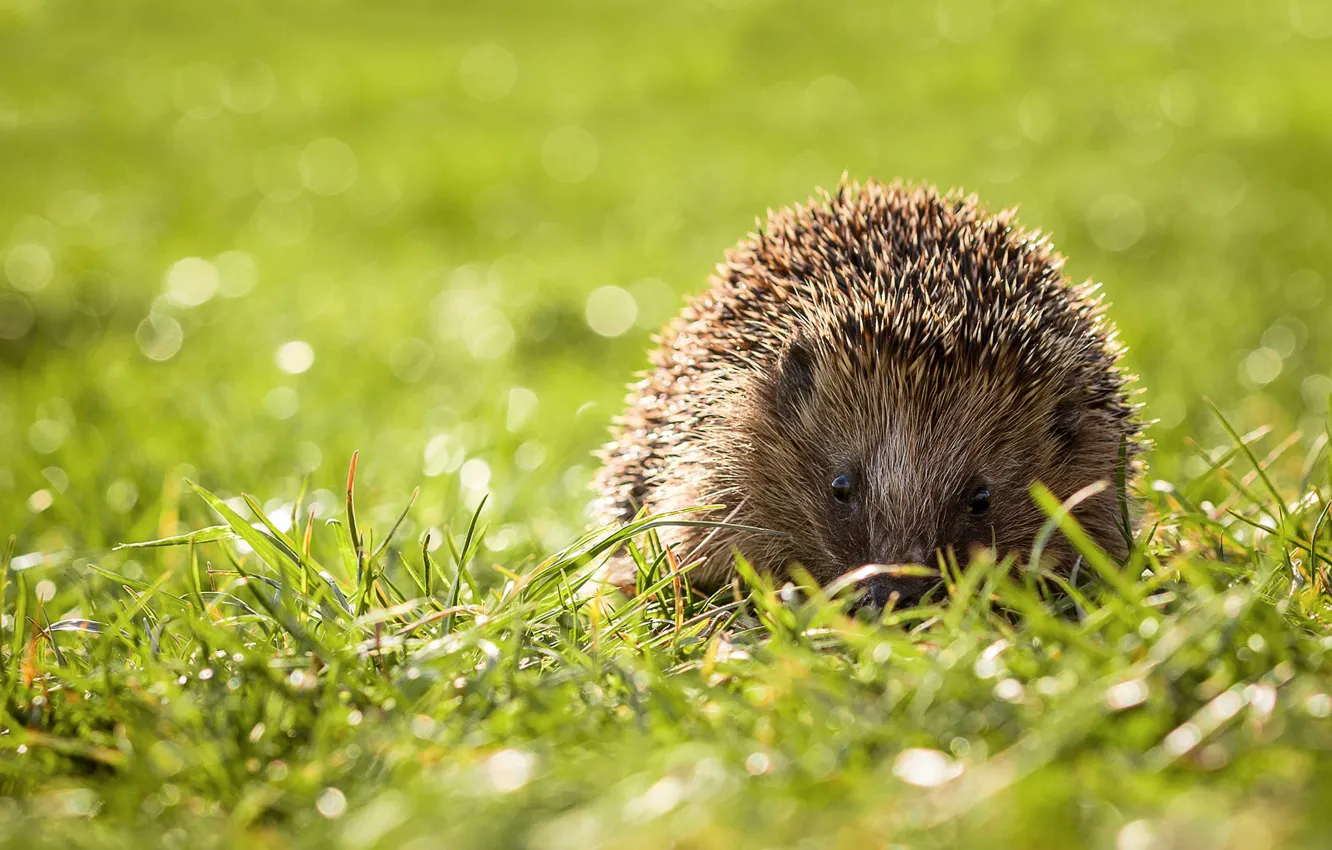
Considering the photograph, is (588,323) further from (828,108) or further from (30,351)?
(828,108)

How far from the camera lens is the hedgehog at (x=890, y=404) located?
3986 millimetres

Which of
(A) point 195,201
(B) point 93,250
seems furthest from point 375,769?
(A) point 195,201

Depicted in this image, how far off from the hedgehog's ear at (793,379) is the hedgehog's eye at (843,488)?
1.09ft

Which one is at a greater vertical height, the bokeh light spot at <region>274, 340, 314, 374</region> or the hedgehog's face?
the bokeh light spot at <region>274, 340, 314, 374</region>

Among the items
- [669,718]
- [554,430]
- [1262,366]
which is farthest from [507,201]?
[669,718]

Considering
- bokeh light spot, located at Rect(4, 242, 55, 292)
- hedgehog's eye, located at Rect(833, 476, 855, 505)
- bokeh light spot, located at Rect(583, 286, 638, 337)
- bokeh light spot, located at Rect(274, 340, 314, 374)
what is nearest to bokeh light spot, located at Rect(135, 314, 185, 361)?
bokeh light spot, located at Rect(274, 340, 314, 374)

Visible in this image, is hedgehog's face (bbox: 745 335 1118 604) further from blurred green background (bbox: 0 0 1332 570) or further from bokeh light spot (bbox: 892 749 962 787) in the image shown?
bokeh light spot (bbox: 892 749 962 787)

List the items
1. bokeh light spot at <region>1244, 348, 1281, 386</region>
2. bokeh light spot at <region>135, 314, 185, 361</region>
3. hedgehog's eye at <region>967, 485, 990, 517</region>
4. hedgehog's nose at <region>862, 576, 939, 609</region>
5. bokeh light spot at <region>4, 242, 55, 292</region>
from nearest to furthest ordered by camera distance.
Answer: hedgehog's nose at <region>862, 576, 939, 609</region>, hedgehog's eye at <region>967, 485, 990, 517</region>, bokeh light spot at <region>1244, 348, 1281, 386</region>, bokeh light spot at <region>135, 314, 185, 361</region>, bokeh light spot at <region>4, 242, 55, 292</region>

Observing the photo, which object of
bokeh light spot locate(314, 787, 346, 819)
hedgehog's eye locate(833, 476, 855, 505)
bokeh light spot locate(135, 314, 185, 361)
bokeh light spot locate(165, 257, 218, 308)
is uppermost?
bokeh light spot locate(165, 257, 218, 308)

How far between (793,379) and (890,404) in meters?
0.39

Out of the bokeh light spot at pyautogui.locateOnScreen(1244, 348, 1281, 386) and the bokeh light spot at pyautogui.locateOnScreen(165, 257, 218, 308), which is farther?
the bokeh light spot at pyautogui.locateOnScreen(165, 257, 218, 308)

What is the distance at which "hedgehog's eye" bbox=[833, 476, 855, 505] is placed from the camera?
4.05 meters

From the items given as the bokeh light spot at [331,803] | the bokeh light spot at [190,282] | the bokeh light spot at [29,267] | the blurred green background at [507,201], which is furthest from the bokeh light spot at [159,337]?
the bokeh light spot at [331,803]

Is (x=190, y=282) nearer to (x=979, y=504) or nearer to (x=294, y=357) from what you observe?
(x=294, y=357)
